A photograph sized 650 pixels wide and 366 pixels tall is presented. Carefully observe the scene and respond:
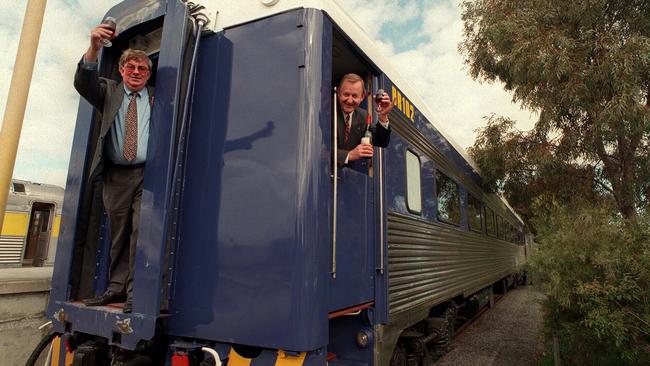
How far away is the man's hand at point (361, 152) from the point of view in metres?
2.77

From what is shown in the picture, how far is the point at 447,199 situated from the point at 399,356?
230 centimetres

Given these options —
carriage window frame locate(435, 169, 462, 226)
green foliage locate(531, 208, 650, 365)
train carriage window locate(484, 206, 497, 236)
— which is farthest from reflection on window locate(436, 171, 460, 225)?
train carriage window locate(484, 206, 497, 236)

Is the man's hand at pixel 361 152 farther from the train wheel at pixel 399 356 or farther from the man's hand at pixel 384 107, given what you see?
the train wheel at pixel 399 356

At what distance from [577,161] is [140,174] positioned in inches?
279

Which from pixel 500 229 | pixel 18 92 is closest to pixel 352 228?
pixel 18 92

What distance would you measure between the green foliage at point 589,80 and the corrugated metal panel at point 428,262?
2.28 metres

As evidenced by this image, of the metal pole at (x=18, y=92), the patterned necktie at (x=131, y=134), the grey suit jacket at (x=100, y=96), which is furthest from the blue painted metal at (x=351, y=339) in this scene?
the metal pole at (x=18, y=92)

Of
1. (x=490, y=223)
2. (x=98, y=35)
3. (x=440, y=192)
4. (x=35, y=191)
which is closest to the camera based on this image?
(x=98, y=35)

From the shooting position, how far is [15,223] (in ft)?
31.0

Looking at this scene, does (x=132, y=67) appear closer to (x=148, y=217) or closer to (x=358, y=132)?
(x=148, y=217)

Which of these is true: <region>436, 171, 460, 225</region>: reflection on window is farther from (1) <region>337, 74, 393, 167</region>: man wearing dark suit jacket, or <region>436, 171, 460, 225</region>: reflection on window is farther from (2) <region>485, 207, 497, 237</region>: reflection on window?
(2) <region>485, 207, 497, 237</region>: reflection on window

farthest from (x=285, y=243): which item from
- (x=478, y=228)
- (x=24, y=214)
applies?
(x=24, y=214)

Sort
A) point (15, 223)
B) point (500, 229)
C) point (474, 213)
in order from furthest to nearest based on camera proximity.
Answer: point (500, 229) → point (15, 223) → point (474, 213)

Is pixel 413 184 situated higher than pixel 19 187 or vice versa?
pixel 19 187
